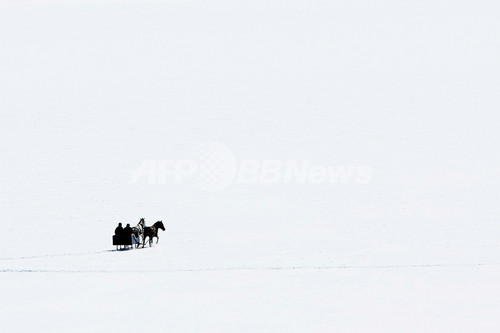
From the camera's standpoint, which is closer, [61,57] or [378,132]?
[378,132]

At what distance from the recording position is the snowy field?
12227 mm

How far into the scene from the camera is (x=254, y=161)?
3225 centimetres

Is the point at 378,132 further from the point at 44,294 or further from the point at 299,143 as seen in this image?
the point at 44,294

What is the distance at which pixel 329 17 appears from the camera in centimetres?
6556

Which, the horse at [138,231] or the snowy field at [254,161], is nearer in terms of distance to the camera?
the snowy field at [254,161]

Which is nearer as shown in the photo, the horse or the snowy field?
the snowy field

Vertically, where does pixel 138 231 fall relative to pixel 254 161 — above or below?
below

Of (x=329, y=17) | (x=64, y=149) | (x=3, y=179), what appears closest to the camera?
(x=3, y=179)

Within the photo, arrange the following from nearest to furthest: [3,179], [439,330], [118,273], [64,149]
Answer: [439,330]
[118,273]
[3,179]
[64,149]

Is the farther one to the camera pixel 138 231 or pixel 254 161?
pixel 254 161

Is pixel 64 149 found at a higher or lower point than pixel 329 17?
lower

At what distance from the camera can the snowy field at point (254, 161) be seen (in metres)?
12.2

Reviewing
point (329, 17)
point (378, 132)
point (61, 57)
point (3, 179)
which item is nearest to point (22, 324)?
point (3, 179)

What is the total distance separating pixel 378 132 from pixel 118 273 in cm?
2250
